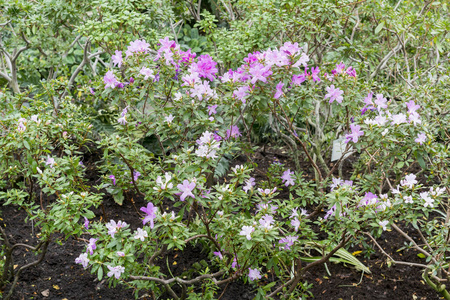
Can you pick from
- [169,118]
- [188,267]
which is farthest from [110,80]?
[188,267]

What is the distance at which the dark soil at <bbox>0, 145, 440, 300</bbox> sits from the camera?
2729mm

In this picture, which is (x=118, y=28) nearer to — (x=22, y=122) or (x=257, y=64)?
(x=22, y=122)

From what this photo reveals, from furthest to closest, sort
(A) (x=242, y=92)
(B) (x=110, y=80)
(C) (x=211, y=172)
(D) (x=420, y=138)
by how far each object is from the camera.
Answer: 1. (C) (x=211, y=172)
2. (B) (x=110, y=80)
3. (A) (x=242, y=92)
4. (D) (x=420, y=138)

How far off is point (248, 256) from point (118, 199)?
160 cm

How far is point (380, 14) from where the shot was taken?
135 inches

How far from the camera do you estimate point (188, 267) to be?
294cm

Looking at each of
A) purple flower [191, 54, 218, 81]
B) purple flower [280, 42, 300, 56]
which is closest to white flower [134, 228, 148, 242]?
purple flower [191, 54, 218, 81]

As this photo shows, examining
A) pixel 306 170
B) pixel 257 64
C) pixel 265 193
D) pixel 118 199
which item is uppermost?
pixel 257 64

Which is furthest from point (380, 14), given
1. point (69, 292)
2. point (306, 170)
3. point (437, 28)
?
point (69, 292)

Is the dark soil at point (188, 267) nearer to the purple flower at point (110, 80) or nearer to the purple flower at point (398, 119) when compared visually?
the purple flower at point (110, 80)

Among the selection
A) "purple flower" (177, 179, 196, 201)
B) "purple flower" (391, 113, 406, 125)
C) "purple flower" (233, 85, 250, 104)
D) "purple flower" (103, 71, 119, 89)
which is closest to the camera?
"purple flower" (177, 179, 196, 201)

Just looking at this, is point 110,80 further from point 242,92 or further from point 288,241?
point 288,241

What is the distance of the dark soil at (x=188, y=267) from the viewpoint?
2729 mm

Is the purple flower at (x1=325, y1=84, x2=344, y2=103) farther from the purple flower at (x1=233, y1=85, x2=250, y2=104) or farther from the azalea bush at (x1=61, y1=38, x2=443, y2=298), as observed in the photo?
the purple flower at (x1=233, y1=85, x2=250, y2=104)
